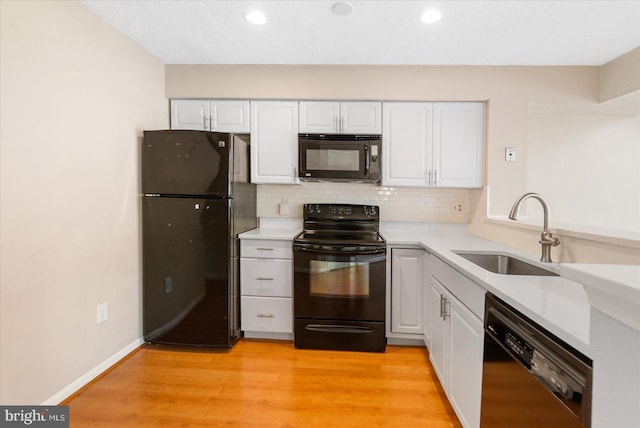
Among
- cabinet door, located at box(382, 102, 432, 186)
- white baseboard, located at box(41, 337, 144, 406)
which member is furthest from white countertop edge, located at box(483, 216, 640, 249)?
white baseboard, located at box(41, 337, 144, 406)

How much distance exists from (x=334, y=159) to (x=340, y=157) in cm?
6

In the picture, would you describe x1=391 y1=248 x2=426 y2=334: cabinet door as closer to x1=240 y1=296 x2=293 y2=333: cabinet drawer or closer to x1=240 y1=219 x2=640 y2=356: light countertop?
x1=240 y1=219 x2=640 y2=356: light countertop

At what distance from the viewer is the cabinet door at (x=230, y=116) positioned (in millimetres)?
2877

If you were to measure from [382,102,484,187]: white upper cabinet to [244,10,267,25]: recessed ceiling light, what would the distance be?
127 cm

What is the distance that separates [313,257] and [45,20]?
2.21 meters

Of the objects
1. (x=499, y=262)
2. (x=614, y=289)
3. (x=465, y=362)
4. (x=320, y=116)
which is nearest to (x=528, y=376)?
(x=465, y=362)

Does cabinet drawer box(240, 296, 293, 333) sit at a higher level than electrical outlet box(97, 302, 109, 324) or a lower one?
lower

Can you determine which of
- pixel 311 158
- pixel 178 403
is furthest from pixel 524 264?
pixel 178 403

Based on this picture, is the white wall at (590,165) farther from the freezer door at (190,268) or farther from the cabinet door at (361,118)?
the freezer door at (190,268)

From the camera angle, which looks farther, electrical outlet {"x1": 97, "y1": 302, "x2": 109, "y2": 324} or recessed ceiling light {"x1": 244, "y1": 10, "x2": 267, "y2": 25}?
electrical outlet {"x1": 97, "y1": 302, "x2": 109, "y2": 324}

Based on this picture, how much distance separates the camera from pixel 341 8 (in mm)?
1929

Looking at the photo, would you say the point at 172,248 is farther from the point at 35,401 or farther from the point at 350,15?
the point at 350,15

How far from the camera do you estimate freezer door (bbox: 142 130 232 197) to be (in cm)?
244

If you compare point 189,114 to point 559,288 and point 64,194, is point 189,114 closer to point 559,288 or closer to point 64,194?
point 64,194
